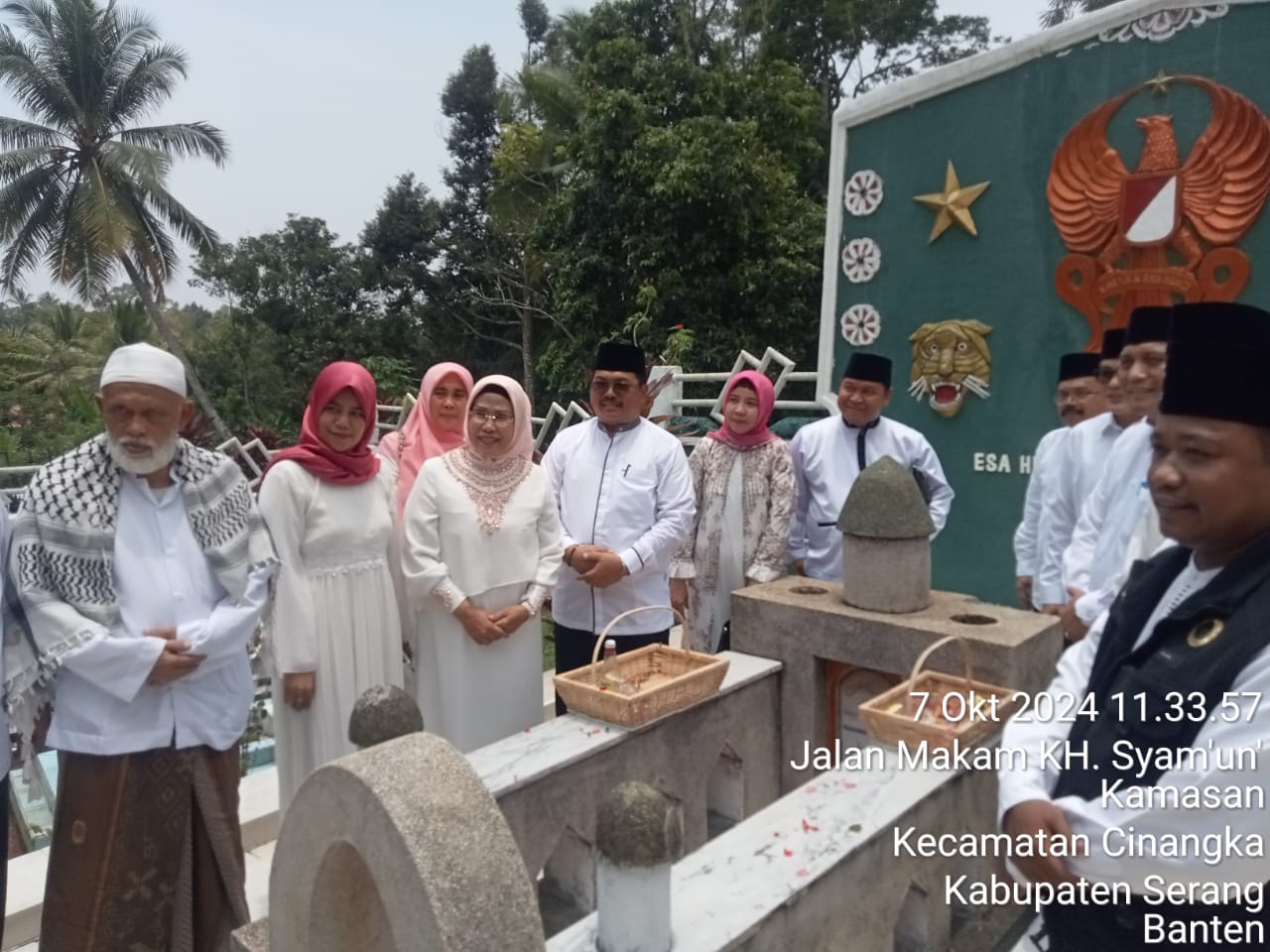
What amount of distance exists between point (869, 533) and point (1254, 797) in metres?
1.71

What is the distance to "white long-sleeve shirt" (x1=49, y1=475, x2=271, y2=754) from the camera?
7.23 ft

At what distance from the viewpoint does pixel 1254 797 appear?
1.31 metres

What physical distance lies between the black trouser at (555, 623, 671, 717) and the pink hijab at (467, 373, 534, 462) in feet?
2.32

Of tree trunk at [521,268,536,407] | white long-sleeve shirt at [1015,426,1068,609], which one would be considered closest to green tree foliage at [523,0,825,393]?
tree trunk at [521,268,536,407]

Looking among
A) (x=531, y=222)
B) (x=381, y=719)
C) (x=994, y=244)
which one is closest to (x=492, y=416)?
(x=381, y=719)

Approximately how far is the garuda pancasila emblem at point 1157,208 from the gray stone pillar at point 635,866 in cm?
485

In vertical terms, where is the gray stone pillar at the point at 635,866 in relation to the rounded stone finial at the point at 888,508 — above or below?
below

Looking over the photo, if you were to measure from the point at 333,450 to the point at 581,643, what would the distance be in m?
1.20

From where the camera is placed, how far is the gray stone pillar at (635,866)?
5.41 feet

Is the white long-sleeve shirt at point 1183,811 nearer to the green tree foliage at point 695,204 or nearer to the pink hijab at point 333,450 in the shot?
the pink hijab at point 333,450

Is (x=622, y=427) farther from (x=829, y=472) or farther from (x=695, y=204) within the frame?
(x=695, y=204)

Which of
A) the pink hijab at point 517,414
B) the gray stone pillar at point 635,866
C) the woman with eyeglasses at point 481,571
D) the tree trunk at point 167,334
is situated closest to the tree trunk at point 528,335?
the tree trunk at point 167,334

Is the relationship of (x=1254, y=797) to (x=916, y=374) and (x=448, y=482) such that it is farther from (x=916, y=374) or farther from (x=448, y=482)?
(x=916, y=374)

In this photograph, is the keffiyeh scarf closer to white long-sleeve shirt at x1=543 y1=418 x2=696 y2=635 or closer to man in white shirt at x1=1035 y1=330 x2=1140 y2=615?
white long-sleeve shirt at x1=543 y1=418 x2=696 y2=635
